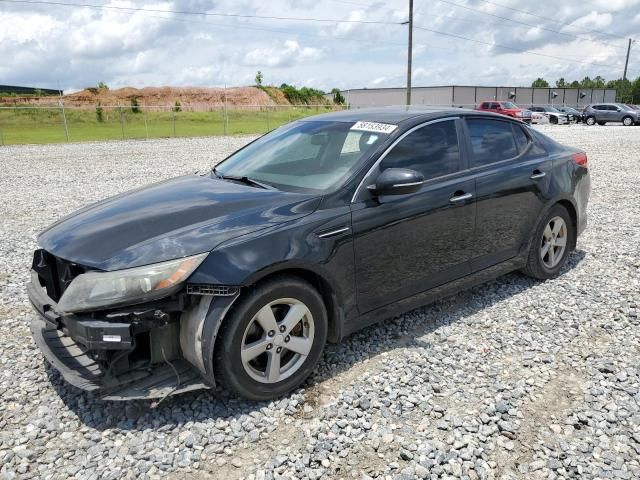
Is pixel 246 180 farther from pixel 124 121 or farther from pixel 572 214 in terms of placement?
pixel 124 121

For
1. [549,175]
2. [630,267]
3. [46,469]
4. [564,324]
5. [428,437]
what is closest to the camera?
[46,469]

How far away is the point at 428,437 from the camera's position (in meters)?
2.75

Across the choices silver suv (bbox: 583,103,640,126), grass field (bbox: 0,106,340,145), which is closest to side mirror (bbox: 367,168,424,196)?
grass field (bbox: 0,106,340,145)

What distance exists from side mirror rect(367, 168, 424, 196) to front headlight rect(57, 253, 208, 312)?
4.26 ft

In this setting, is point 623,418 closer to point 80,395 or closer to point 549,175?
point 549,175

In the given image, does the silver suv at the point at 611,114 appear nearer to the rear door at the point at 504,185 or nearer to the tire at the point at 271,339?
the rear door at the point at 504,185

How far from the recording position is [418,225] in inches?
143

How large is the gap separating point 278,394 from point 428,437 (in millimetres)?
894

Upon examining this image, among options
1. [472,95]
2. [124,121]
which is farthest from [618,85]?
[124,121]

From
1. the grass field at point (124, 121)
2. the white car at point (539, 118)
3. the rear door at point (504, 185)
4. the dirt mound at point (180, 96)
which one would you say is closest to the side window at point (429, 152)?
the rear door at point (504, 185)

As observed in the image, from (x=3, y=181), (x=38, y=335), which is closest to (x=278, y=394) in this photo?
(x=38, y=335)

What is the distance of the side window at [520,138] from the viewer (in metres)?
4.62

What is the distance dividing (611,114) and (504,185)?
120ft

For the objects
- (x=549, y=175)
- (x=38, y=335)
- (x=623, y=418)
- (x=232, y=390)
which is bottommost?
(x=623, y=418)
